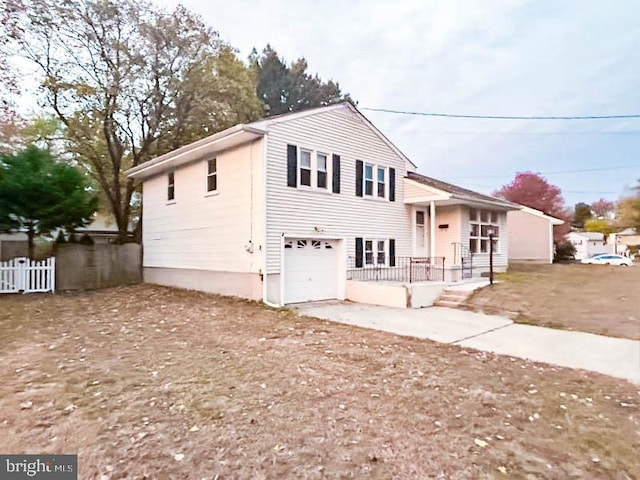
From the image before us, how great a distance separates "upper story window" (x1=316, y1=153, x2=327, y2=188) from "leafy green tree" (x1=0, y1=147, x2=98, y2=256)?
7943 mm

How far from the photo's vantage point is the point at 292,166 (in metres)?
11.4

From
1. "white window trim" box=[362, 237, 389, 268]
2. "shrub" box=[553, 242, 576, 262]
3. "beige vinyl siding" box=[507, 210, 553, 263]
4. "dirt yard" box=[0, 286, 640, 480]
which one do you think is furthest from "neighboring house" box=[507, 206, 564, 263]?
"dirt yard" box=[0, 286, 640, 480]

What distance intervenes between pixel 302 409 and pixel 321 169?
9.30 m

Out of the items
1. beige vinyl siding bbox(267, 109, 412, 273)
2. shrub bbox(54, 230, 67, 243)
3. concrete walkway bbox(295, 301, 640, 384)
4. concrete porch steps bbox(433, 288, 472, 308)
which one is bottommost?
concrete walkway bbox(295, 301, 640, 384)

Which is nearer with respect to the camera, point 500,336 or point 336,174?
point 500,336

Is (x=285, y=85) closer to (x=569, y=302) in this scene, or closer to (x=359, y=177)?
(x=359, y=177)

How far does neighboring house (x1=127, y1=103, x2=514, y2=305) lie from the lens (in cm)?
1087

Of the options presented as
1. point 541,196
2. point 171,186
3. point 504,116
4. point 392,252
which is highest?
point 504,116

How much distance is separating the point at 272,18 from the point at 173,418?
13.5 meters

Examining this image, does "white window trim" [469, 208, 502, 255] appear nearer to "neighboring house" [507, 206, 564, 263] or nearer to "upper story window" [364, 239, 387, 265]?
"upper story window" [364, 239, 387, 265]

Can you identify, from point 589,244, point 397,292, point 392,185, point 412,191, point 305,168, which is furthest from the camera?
point 589,244

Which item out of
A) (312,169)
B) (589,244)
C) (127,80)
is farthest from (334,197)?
(589,244)

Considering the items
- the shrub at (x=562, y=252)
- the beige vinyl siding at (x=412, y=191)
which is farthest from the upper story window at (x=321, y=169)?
the shrub at (x=562, y=252)

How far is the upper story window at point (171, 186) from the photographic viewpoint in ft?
47.1
